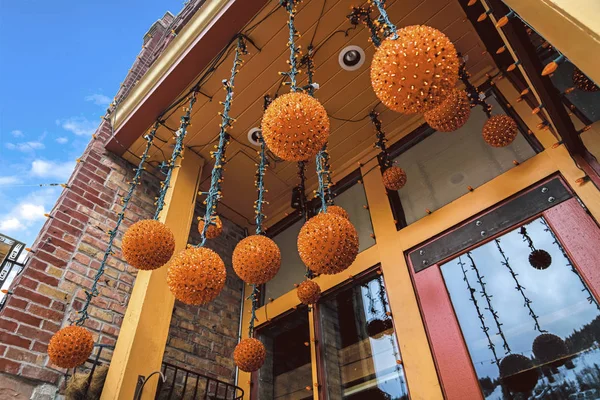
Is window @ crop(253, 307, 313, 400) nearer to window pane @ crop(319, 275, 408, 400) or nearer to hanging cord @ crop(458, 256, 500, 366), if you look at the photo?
window pane @ crop(319, 275, 408, 400)

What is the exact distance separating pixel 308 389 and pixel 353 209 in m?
1.51

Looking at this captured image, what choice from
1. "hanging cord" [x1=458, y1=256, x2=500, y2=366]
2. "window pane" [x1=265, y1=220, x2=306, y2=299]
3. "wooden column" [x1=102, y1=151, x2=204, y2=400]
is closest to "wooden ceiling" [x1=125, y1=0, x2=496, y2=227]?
"window pane" [x1=265, y1=220, x2=306, y2=299]

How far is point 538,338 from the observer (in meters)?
1.88

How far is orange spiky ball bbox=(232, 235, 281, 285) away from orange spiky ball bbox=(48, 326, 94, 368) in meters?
0.82

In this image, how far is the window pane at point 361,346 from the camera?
234 cm

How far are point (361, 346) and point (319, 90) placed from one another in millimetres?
2000

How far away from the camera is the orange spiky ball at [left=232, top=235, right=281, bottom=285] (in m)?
1.58

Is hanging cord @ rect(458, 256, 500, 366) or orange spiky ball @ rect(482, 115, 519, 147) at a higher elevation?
orange spiky ball @ rect(482, 115, 519, 147)

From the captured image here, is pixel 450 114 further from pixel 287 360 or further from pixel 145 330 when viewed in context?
pixel 287 360

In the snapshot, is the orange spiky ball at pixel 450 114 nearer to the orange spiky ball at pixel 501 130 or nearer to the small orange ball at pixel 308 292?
the orange spiky ball at pixel 501 130

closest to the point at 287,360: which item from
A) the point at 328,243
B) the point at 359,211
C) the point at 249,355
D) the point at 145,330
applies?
the point at 249,355

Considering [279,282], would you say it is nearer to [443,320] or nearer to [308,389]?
[308,389]

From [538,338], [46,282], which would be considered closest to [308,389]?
[538,338]

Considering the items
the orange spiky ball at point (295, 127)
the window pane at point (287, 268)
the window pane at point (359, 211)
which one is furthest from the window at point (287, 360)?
the orange spiky ball at point (295, 127)
